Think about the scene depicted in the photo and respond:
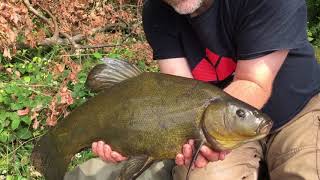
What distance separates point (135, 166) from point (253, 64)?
70 centimetres

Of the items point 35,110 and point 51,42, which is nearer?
point 35,110

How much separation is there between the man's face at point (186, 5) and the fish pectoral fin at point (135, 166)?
0.75 metres

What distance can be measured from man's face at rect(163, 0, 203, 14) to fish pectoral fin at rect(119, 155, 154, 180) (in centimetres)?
75

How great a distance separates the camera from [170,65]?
10.2ft

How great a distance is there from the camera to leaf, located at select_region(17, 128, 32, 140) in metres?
3.58

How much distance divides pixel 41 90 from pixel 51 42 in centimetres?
81

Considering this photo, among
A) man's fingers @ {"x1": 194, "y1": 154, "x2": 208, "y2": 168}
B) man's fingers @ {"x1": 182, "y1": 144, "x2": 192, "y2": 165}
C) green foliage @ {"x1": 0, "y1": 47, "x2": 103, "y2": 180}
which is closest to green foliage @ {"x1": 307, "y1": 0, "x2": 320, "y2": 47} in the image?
green foliage @ {"x1": 0, "y1": 47, "x2": 103, "y2": 180}

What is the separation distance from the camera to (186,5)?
265 centimetres

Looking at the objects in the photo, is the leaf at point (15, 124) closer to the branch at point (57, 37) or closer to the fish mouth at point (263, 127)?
the branch at point (57, 37)

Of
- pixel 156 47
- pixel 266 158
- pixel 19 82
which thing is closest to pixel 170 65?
pixel 156 47

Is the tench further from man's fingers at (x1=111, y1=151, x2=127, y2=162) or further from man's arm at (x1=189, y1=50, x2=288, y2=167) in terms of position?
man's arm at (x1=189, y1=50, x2=288, y2=167)

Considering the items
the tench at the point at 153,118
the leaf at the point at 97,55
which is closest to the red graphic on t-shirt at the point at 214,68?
the tench at the point at 153,118

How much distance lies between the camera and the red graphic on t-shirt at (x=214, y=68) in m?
2.87

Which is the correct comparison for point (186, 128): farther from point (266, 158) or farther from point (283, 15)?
point (266, 158)
